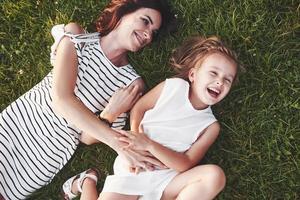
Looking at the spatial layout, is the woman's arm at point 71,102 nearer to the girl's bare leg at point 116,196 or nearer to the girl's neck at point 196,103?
the girl's bare leg at point 116,196

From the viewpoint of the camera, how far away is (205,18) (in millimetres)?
4105

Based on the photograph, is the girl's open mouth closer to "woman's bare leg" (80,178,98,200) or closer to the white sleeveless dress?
the white sleeveless dress

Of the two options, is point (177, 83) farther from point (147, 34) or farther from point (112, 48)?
point (112, 48)

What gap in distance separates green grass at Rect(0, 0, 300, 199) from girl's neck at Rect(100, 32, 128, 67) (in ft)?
0.78

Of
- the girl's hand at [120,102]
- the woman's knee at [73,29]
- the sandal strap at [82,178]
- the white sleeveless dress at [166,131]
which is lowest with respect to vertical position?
the sandal strap at [82,178]

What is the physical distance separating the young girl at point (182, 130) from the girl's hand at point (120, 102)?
0.06 m

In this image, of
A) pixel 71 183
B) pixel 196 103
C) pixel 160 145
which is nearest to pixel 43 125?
pixel 71 183

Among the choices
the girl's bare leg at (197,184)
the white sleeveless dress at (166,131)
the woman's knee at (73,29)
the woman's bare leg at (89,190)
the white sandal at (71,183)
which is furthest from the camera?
the white sandal at (71,183)

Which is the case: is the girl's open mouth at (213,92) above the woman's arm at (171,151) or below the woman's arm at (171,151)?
above

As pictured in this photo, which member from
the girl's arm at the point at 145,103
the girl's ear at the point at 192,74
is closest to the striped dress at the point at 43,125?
the girl's arm at the point at 145,103

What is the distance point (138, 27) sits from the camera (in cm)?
374

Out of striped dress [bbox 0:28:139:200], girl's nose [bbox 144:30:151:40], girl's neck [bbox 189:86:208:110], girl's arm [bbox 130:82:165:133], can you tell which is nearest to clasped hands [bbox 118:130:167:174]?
girl's arm [bbox 130:82:165:133]

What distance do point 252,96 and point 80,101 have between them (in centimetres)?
122

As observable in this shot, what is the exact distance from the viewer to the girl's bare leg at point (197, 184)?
360 cm
